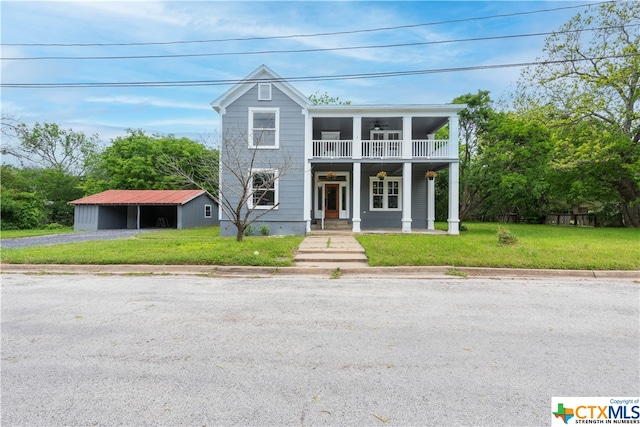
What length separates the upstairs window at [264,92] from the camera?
1513 cm

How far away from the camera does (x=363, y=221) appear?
17844 millimetres

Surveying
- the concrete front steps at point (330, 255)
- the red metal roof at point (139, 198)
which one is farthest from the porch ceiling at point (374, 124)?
the red metal roof at point (139, 198)

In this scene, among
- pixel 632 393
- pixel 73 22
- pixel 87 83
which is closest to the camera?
pixel 632 393

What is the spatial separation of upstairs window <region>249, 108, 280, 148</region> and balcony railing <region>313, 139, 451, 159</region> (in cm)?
188

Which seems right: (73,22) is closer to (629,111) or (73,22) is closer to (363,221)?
(363,221)

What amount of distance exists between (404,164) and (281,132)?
5.71 meters

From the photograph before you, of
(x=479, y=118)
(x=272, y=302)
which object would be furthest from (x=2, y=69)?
(x=479, y=118)

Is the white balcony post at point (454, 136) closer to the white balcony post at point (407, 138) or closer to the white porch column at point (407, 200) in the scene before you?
the white balcony post at point (407, 138)

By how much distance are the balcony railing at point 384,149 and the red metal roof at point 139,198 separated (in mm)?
12153

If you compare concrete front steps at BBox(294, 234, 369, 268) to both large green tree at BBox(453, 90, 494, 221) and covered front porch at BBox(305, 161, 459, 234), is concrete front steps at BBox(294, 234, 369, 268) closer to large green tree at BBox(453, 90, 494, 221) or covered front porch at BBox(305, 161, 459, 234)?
covered front porch at BBox(305, 161, 459, 234)

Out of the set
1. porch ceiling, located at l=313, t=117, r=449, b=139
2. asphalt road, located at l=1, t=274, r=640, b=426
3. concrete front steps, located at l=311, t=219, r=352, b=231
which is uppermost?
porch ceiling, located at l=313, t=117, r=449, b=139

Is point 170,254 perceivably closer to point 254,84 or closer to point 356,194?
point 356,194

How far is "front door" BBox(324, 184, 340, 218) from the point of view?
18.1 m

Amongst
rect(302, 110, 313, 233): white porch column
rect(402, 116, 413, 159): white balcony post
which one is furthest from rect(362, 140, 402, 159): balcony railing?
rect(302, 110, 313, 233): white porch column
